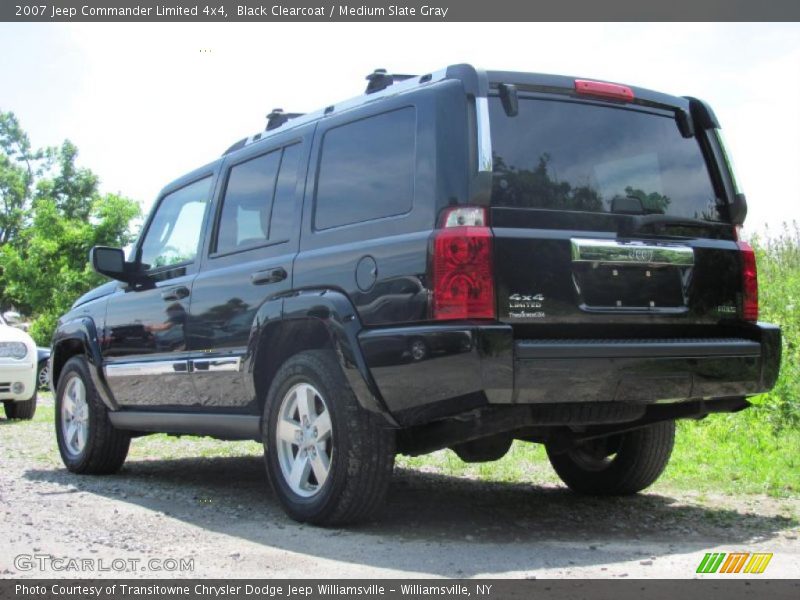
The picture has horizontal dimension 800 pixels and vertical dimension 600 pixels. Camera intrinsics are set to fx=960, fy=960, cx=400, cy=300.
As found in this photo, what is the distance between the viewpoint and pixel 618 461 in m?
5.76

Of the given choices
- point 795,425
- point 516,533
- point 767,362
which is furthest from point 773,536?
point 795,425

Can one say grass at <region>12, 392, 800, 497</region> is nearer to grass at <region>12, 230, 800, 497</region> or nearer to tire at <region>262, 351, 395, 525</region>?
grass at <region>12, 230, 800, 497</region>

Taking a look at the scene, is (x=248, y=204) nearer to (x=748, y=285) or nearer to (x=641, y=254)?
(x=641, y=254)

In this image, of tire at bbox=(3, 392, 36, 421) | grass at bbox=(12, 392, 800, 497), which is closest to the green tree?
tire at bbox=(3, 392, 36, 421)

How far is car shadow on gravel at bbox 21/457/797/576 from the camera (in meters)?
4.16

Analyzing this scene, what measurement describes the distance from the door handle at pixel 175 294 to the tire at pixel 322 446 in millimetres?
1239

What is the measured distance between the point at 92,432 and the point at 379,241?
3557 millimetres

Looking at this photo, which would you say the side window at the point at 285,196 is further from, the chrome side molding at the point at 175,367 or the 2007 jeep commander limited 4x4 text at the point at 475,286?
the chrome side molding at the point at 175,367

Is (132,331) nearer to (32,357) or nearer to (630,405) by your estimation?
(630,405)

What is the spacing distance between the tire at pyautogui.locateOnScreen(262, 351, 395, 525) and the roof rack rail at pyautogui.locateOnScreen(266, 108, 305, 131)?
170 cm
